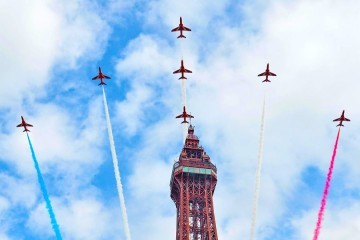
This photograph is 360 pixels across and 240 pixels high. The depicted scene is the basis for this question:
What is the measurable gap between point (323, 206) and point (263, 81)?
4594 cm

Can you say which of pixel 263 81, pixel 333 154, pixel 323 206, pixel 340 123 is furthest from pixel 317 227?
pixel 263 81

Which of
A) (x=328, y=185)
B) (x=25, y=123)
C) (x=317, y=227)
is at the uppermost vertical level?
(x=25, y=123)

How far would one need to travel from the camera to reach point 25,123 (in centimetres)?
18188

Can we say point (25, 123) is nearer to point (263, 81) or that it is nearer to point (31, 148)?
Result: point (31, 148)

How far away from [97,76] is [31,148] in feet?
137

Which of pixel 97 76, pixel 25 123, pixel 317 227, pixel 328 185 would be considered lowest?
pixel 317 227

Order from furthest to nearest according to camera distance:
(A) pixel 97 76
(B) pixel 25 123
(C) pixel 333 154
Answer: (A) pixel 97 76 → (B) pixel 25 123 → (C) pixel 333 154

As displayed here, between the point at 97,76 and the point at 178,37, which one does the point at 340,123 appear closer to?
the point at 178,37

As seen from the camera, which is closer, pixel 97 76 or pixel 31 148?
pixel 31 148

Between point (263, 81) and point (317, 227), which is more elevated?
point (263, 81)

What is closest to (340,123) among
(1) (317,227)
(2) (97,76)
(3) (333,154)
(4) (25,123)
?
(3) (333,154)

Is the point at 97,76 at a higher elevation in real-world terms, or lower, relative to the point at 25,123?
higher

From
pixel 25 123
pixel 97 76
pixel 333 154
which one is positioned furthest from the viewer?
pixel 97 76

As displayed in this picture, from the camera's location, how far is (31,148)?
15812 centimetres
